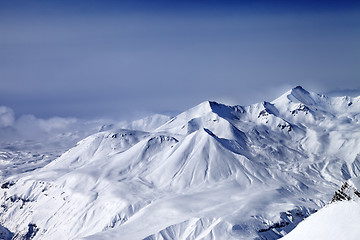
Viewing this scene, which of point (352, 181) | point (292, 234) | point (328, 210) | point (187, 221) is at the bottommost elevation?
point (187, 221)

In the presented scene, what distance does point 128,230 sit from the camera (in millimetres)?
193000

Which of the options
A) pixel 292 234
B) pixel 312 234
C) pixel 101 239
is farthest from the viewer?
pixel 101 239

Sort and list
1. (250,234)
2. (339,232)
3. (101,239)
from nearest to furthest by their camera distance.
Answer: (339,232)
(101,239)
(250,234)

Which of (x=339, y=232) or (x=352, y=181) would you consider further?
(x=352, y=181)

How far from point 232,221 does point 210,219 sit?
37.2ft

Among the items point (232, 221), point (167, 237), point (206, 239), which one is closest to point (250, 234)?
point (232, 221)

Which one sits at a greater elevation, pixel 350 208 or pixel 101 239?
pixel 350 208

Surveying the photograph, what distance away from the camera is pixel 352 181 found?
58.6 meters

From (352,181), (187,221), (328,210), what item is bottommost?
(187,221)

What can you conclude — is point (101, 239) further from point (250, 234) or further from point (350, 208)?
point (350, 208)

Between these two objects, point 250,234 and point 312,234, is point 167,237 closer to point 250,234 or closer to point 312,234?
point 250,234

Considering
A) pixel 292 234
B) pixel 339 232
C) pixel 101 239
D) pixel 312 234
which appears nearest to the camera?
pixel 339 232

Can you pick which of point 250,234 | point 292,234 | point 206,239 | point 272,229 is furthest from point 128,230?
point 292,234

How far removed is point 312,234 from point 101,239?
132214 millimetres
